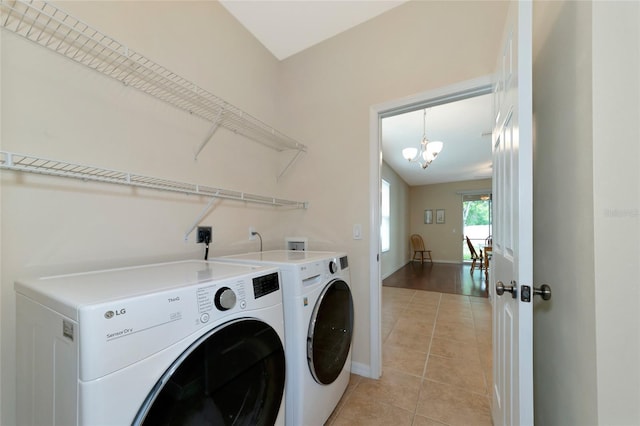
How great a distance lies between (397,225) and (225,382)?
6388mm

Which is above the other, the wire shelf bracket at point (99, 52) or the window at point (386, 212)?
the wire shelf bracket at point (99, 52)

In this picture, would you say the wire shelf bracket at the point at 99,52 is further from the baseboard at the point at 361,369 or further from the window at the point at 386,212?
the window at the point at 386,212

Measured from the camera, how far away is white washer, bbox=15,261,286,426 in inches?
20.6

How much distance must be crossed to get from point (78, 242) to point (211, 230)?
2.09ft

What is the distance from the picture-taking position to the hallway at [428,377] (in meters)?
1.43

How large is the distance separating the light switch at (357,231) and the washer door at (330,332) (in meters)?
0.41

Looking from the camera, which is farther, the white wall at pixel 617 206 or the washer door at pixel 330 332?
the washer door at pixel 330 332

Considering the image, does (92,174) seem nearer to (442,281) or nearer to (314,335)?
(314,335)

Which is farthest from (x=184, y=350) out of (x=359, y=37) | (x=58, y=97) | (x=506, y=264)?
(x=359, y=37)

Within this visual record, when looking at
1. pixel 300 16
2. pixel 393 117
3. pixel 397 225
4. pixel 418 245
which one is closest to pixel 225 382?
pixel 300 16

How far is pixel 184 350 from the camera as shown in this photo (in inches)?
25.8

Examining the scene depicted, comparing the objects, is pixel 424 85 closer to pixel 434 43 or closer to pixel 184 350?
pixel 434 43

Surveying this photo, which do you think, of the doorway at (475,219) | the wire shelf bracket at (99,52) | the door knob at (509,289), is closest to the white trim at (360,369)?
the door knob at (509,289)

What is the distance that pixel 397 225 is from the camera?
22.0ft
